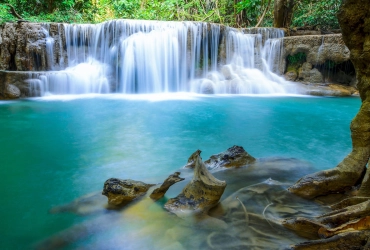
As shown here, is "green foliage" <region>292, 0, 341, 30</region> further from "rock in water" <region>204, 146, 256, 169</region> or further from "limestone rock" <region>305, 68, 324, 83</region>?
"rock in water" <region>204, 146, 256, 169</region>

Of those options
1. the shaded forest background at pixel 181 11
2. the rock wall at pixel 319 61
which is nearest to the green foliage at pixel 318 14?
the shaded forest background at pixel 181 11

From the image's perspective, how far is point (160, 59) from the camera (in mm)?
13430

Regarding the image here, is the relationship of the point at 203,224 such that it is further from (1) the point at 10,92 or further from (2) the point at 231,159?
(1) the point at 10,92

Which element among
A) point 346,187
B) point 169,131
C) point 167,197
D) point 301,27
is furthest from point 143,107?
point 301,27

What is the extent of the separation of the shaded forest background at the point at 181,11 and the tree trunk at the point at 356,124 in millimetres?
14317

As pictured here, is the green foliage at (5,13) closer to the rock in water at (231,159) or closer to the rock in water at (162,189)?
the rock in water at (231,159)

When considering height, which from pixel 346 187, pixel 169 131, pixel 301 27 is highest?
pixel 301 27

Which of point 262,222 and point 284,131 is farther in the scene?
point 284,131

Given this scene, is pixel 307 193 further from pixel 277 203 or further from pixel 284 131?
pixel 284 131

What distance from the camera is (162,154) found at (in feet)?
15.9

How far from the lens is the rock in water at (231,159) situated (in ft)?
12.5

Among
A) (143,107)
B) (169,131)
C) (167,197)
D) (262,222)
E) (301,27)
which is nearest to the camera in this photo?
(262,222)

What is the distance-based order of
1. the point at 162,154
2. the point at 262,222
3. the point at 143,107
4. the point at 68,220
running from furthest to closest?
1. the point at 143,107
2. the point at 162,154
3. the point at 68,220
4. the point at 262,222

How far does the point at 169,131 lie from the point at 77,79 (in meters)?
6.95
